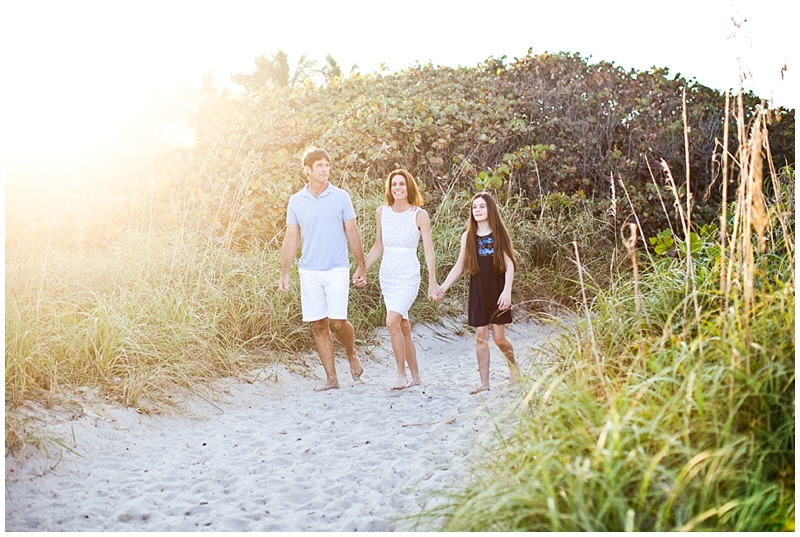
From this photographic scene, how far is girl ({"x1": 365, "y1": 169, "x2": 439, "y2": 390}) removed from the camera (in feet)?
18.9

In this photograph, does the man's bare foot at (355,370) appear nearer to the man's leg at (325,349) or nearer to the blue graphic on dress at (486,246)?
the man's leg at (325,349)

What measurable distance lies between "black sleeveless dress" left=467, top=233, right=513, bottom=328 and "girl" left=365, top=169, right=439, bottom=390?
332mm

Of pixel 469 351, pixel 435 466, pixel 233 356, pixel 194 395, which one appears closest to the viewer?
pixel 435 466

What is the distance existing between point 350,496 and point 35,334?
2.67 metres

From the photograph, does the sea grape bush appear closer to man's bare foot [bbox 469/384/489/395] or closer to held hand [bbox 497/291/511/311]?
held hand [bbox 497/291/511/311]

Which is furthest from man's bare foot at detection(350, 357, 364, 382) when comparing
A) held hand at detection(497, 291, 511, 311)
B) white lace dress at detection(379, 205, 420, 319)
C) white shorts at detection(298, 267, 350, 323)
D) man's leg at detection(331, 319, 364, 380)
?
held hand at detection(497, 291, 511, 311)

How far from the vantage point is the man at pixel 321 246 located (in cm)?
575

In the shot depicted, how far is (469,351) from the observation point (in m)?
7.39

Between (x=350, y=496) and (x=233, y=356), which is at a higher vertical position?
(x=233, y=356)

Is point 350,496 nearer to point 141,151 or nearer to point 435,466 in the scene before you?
point 435,466

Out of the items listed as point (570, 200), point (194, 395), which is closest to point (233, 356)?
point (194, 395)

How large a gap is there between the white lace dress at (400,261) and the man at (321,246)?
22cm

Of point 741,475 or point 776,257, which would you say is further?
point 776,257

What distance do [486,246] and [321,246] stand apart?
1220 mm
